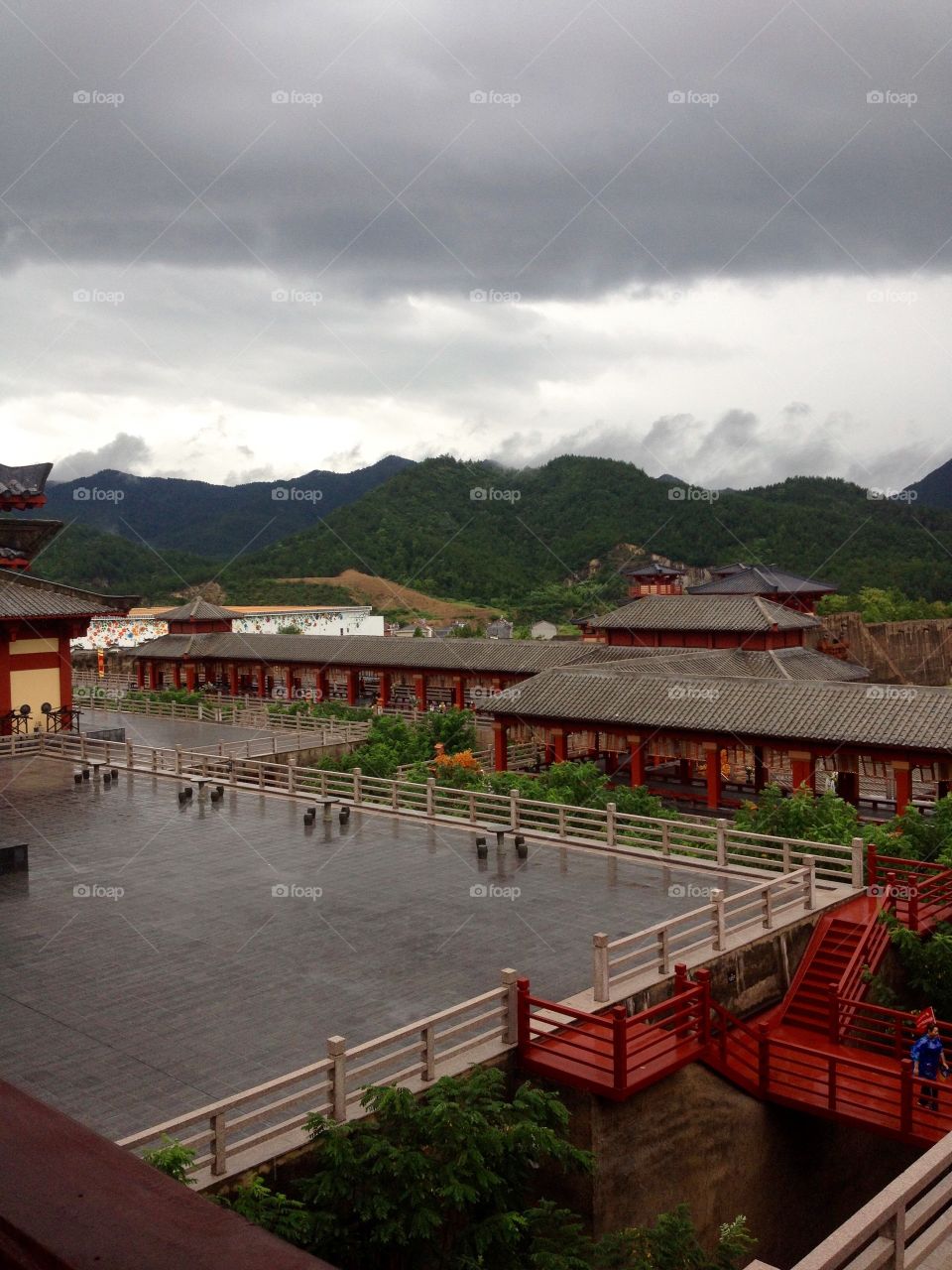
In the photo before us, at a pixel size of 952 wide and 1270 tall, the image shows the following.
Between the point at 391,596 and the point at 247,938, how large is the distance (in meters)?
102

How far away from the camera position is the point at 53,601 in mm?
32125

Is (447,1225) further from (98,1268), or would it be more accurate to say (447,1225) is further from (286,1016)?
(98,1268)

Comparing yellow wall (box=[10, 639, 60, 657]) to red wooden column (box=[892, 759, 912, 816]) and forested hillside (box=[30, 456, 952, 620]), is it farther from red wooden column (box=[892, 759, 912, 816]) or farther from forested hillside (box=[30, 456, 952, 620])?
forested hillside (box=[30, 456, 952, 620])

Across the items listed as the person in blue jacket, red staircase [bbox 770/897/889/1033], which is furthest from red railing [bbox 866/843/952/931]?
the person in blue jacket

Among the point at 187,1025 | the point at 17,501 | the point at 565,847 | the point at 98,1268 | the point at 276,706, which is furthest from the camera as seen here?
the point at 276,706

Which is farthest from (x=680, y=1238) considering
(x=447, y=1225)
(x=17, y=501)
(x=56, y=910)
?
(x=17, y=501)

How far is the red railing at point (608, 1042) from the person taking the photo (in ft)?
33.1

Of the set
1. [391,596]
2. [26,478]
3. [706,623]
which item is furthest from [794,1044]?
[391,596]

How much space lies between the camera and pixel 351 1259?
7738 mm

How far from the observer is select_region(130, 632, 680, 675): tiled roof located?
1788 inches

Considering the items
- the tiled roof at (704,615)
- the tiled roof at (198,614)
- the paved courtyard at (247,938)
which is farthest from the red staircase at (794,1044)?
the tiled roof at (198,614)

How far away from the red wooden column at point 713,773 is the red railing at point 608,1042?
17272 mm

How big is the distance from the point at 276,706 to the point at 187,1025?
33.3 metres

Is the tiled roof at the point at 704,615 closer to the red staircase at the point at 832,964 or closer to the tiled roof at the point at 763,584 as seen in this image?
the tiled roof at the point at 763,584
